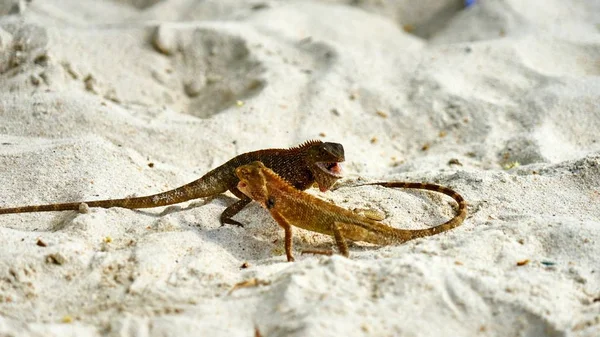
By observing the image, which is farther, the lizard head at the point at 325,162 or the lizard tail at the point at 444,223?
the lizard head at the point at 325,162

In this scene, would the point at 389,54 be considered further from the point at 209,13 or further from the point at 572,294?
the point at 572,294

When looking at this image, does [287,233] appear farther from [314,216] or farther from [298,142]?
[298,142]

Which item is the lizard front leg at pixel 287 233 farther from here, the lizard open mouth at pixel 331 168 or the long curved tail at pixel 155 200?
the long curved tail at pixel 155 200

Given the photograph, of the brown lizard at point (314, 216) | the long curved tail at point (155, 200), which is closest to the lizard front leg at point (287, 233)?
the brown lizard at point (314, 216)

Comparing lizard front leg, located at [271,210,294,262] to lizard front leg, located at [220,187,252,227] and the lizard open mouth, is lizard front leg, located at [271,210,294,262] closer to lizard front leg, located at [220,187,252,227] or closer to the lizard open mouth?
lizard front leg, located at [220,187,252,227]

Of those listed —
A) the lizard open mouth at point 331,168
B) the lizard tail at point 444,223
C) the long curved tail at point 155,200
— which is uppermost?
the long curved tail at point 155,200

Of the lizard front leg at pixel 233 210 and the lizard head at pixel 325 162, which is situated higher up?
the lizard head at pixel 325 162

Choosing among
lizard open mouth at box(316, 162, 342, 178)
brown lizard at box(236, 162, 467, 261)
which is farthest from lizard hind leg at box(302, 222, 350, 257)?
lizard open mouth at box(316, 162, 342, 178)
